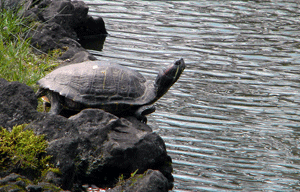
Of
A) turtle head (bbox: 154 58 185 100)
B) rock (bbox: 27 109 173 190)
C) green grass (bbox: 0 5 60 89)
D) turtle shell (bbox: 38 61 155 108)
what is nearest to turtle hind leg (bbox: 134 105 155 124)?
turtle shell (bbox: 38 61 155 108)

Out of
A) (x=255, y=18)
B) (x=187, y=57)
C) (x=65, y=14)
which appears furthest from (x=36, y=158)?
(x=255, y=18)

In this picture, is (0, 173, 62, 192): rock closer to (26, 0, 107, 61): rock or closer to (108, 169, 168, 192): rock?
(108, 169, 168, 192): rock

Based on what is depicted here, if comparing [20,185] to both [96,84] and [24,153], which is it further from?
[96,84]

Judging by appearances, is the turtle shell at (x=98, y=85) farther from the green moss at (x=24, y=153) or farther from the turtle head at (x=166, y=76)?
the green moss at (x=24, y=153)

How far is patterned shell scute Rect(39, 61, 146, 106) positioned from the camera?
5797 mm

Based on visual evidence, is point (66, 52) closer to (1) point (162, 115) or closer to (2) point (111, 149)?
(1) point (162, 115)

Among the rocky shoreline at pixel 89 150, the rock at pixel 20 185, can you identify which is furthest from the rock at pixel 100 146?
the rock at pixel 20 185

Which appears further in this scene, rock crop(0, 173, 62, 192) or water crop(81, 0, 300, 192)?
water crop(81, 0, 300, 192)

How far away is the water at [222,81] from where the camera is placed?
5.41 metres

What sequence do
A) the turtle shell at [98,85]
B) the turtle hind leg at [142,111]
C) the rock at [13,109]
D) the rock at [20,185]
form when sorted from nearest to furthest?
the rock at [20,185] < the rock at [13,109] < the turtle shell at [98,85] < the turtle hind leg at [142,111]

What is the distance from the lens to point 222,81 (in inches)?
331

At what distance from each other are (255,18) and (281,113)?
6648 mm

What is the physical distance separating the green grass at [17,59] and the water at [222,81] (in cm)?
192

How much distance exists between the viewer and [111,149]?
15.2ft
